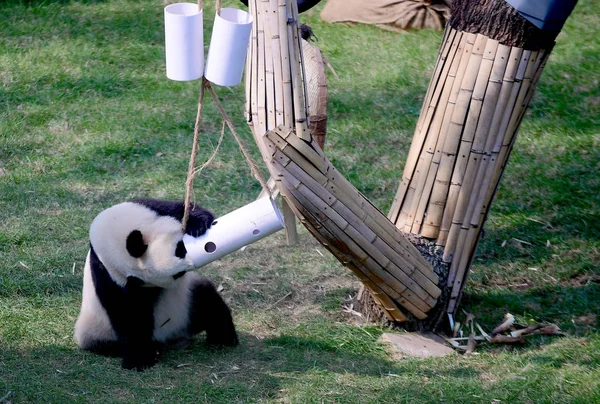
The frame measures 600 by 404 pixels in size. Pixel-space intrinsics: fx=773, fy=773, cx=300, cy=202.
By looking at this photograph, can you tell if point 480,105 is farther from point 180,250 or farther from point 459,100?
point 180,250

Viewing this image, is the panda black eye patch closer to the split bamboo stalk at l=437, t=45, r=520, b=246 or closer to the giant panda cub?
the giant panda cub

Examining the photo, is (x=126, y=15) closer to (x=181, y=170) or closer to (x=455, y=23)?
(x=181, y=170)

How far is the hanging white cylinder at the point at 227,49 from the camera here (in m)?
3.02

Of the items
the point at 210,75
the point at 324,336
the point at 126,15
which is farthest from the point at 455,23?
the point at 126,15

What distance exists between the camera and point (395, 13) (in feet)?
26.1

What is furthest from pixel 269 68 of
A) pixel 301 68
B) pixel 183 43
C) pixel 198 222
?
pixel 198 222

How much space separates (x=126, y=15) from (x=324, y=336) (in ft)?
17.7

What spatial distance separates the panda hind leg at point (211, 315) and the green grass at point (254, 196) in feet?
0.28

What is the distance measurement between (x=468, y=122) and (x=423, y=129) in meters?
0.26

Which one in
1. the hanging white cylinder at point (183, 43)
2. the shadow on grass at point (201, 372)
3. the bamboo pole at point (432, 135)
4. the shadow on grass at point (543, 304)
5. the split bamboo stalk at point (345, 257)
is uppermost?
the hanging white cylinder at point (183, 43)

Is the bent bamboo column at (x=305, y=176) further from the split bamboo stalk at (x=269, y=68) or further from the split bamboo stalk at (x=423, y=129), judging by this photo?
the split bamboo stalk at (x=423, y=129)

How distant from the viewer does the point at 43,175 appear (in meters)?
5.84

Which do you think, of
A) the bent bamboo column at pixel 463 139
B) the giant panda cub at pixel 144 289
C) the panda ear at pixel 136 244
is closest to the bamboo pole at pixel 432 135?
the bent bamboo column at pixel 463 139

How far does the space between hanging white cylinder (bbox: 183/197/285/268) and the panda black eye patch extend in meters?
0.05
